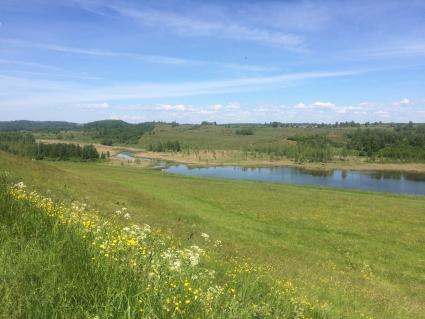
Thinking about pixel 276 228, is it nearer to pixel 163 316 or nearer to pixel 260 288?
pixel 260 288

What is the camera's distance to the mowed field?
1529 cm

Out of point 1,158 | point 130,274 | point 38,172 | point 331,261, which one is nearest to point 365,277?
point 331,261

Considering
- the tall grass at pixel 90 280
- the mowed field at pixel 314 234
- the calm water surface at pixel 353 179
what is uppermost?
the tall grass at pixel 90 280

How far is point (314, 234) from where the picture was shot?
30.8 metres

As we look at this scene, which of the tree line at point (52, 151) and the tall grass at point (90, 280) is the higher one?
the tall grass at point (90, 280)

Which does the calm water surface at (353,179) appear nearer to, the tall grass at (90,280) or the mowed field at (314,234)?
the mowed field at (314,234)

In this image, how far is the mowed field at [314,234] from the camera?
15.3m

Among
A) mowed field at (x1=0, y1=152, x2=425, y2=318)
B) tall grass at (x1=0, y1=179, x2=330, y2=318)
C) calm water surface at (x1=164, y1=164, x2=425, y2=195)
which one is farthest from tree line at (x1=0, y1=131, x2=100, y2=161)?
tall grass at (x1=0, y1=179, x2=330, y2=318)

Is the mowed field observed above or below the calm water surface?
above

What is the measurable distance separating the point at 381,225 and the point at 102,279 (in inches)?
1352

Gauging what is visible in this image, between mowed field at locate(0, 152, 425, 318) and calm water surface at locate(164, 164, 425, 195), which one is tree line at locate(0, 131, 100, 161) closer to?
calm water surface at locate(164, 164, 425, 195)

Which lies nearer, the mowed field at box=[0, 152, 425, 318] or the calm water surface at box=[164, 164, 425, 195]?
the mowed field at box=[0, 152, 425, 318]

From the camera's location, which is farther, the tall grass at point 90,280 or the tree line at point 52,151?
the tree line at point 52,151

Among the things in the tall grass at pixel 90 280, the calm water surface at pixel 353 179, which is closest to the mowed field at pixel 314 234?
the tall grass at pixel 90 280
